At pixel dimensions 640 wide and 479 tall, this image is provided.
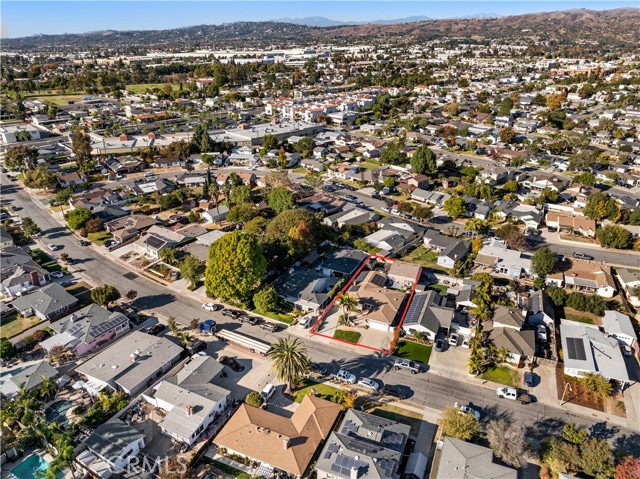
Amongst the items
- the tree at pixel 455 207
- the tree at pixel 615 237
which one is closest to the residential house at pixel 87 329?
the tree at pixel 455 207

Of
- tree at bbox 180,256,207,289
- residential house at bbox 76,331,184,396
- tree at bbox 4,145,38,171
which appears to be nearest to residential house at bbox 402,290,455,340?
residential house at bbox 76,331,184,396

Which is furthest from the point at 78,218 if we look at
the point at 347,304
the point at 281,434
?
the point at 281,434

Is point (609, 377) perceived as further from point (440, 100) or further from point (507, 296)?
point (440, 100)

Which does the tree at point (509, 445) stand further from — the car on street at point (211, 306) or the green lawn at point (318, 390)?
the car on street at point (211, 306)

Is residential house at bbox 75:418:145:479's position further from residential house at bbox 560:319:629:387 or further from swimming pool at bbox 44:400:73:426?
residential house at bbox 560:319:629:387

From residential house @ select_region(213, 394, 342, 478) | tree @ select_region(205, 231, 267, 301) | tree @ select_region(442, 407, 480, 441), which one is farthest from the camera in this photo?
tree @ select_region(205, 231, 267, 301)
